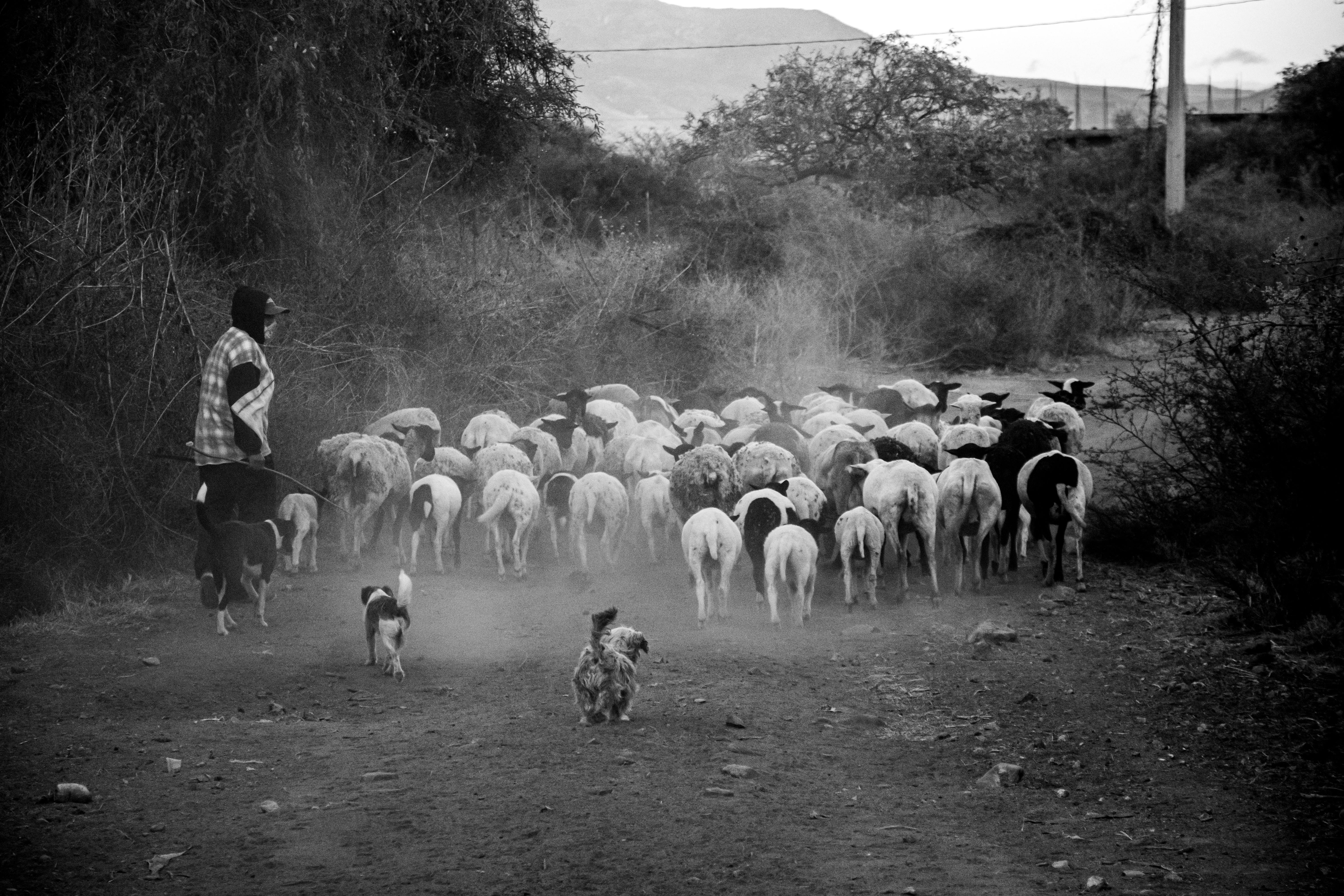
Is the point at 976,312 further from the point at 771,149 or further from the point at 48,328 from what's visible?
the point at 48,328

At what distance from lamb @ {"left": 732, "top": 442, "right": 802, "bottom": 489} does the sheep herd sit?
11 mm

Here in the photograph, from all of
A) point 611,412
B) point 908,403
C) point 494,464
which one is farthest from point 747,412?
point 494,464

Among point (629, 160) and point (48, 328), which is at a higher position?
point (629, 160)

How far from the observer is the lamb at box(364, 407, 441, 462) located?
1036 centimetres

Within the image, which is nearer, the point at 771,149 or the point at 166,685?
the point at 166,685

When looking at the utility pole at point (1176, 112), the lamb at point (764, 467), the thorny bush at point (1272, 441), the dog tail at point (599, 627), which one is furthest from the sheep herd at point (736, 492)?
the utility pole at point (1176, 112)

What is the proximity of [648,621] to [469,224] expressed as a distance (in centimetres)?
935

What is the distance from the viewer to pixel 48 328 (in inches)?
338

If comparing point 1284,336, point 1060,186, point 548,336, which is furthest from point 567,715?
point 1060,186

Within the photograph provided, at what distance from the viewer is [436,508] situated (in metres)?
9.09

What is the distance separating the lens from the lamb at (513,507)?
913cm

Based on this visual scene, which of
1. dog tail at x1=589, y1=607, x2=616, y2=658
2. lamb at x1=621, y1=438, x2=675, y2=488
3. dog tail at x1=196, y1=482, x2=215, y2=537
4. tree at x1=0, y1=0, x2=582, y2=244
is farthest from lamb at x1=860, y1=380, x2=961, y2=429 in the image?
dog tail at x1=589, y1=607, x2=616, y2=658

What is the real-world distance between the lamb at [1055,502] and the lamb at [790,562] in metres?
1.77

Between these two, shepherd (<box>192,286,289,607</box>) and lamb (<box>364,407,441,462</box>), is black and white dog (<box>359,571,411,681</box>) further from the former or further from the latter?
lamb (<box>364,407,441,462</box>)
